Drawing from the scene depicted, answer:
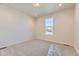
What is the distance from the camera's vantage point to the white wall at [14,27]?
1.17 meters

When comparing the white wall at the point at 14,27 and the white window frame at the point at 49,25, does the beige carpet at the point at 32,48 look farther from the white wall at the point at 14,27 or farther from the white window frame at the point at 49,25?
the white window frame at the point at 49,25

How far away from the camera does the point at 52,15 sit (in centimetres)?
131

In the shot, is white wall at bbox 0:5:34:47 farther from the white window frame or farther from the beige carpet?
the white window frame

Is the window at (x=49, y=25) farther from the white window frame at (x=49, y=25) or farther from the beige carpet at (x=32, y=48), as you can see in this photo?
the beige carpet at (x=32, y=48)

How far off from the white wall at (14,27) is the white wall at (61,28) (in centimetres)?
14

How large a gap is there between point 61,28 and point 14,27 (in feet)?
2.33

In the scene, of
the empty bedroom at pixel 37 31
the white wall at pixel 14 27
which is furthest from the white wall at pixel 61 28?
the white wall at pixel 14 27

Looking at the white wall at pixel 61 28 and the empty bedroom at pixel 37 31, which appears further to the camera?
the white wall at pixel 61 28

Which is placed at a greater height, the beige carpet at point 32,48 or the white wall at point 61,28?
the white wall at point 61,28

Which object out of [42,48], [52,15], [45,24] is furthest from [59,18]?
[42,48]

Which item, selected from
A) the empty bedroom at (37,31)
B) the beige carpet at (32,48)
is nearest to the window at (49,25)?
the empty bedroom at (37,31)

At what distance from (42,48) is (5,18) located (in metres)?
0.70

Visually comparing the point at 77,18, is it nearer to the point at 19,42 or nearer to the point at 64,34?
the point at 64,34

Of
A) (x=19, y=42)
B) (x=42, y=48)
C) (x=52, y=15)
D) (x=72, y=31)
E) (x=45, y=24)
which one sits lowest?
(x=42, y=48)
